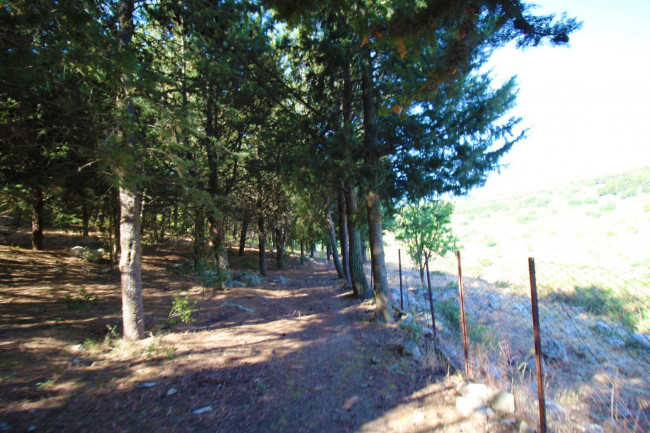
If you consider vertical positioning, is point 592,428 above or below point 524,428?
below

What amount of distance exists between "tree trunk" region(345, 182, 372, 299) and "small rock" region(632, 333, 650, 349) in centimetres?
684

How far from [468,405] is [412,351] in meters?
1.82

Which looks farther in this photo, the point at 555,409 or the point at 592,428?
the point at 555,409

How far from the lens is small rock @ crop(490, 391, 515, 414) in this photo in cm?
330

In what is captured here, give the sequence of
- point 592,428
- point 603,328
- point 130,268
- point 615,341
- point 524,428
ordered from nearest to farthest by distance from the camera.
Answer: point 524,428, point 592,428, point 130,268, point 615,341, point 603,328

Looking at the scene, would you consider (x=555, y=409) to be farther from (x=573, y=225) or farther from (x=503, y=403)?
(x=573, y=225)

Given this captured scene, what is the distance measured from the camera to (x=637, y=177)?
50438 mm

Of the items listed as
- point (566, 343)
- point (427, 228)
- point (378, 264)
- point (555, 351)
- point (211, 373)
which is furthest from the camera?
point (427, 228)

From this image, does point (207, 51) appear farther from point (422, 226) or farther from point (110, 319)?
point (422, 226)

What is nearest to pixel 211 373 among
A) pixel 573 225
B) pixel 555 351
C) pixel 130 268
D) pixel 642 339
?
pixel 130 268

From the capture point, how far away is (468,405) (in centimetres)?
347

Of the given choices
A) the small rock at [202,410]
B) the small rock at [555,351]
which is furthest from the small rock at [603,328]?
the small rock at [202,410]

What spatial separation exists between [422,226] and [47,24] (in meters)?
16.2

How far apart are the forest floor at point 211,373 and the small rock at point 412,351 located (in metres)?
0.10
